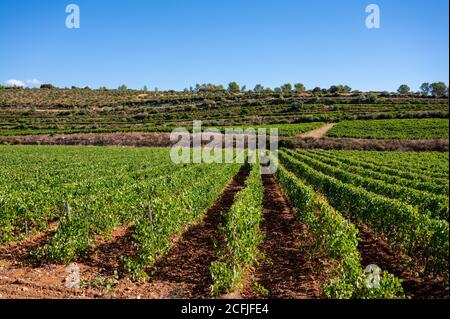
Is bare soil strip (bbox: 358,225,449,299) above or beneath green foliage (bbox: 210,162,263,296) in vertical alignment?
beneath

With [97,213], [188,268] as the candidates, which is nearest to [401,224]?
[188,268]

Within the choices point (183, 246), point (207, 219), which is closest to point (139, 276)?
point (183, 246)

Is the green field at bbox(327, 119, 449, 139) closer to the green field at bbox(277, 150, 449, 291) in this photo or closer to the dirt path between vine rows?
the green field at bbox(277, 150, 449, 291)

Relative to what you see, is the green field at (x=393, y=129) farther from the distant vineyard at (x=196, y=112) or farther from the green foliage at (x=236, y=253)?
the green foliage at (x=236, y=253)

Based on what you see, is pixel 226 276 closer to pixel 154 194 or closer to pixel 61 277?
pixel 61 277

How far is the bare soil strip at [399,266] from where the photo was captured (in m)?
8.87

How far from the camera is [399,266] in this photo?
10.7m

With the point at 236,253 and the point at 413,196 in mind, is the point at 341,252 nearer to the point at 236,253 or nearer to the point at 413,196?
the point at 236,253

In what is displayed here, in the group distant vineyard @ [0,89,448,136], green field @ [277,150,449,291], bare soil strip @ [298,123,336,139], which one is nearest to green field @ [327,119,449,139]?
bare soil strip @ [298,123,336,139]

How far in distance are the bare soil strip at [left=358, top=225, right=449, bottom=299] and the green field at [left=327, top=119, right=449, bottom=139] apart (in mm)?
40752

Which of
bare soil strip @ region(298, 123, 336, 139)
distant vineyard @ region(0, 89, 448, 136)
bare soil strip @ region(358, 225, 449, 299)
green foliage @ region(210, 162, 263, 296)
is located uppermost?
distant vineyard @ region(0, 89, 448, 136)

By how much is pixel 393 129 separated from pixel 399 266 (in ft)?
168

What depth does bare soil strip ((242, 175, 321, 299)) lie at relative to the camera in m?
9.22

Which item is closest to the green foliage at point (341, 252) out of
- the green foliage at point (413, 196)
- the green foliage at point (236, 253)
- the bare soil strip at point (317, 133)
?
the green foliage at point (236, 253)
